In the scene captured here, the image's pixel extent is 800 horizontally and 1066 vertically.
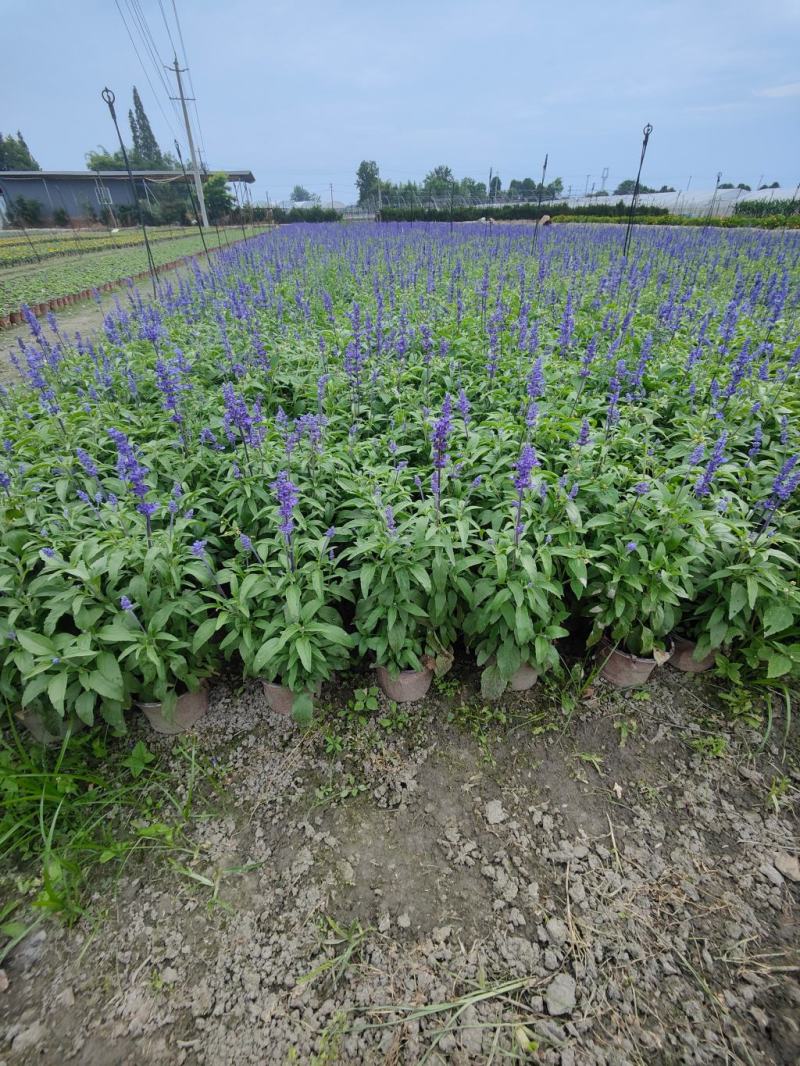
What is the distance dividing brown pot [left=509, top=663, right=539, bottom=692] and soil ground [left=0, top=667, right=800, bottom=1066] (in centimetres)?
14

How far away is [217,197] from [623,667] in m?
55.0

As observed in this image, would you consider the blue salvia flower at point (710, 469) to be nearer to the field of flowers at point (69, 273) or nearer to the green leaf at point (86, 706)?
the green leaf at point (86, 706)

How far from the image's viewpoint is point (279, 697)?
314 cm

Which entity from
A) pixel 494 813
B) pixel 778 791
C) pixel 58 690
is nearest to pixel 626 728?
pixel 778 791

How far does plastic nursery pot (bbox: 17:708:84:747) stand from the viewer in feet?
9.26

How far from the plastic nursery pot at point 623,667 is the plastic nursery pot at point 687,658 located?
0.67 ft

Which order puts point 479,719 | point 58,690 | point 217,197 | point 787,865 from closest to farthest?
point 58,690 < point 787,865 < point 479,719 < point 217,197

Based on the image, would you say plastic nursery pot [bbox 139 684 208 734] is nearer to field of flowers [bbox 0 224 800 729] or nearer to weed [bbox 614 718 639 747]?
field of flowers [bbox 0 224 800 729]

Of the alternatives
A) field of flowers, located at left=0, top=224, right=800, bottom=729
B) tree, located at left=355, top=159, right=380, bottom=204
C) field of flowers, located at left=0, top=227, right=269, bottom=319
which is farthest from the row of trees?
field of flowers, located at left=0, top=224, right=800, bottom=729

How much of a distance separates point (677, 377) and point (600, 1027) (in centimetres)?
475

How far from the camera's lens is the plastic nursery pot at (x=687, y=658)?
132 inches

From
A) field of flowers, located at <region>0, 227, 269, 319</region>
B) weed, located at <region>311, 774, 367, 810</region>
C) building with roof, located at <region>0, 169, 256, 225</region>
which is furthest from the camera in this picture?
building with roof, located at <region>0, 169, 256, 225</region>

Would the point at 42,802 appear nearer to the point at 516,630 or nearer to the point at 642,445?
the point at 516,630

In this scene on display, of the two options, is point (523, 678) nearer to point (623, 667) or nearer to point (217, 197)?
point (623, 667)
